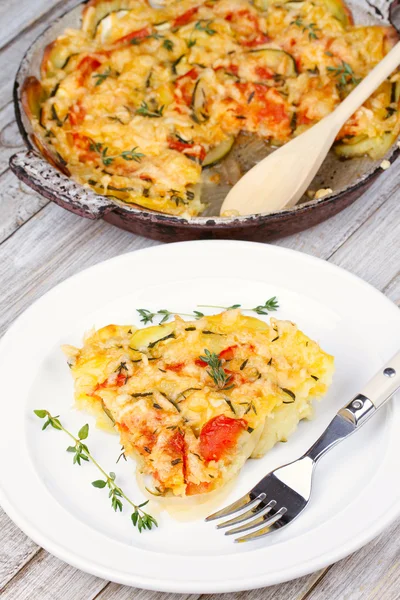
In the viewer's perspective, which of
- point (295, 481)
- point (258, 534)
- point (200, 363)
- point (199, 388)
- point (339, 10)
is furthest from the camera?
point (339, 10)

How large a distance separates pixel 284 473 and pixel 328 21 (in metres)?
2.71

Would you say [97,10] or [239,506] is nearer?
[239,506]

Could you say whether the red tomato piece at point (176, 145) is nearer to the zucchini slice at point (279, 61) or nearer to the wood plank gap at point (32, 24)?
the zucchini slice at point (279, 61)

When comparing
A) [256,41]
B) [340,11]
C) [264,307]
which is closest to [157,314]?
[264,307]

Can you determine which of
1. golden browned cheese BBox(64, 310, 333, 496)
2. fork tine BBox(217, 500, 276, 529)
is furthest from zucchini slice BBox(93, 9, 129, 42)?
fork tine BBox(217, 500, 276, 529)

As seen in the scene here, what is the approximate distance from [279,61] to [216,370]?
2133mm

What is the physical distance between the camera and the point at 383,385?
2752 mm

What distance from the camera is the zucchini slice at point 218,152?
409 cm

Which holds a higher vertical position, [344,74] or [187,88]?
Result: [344,74]

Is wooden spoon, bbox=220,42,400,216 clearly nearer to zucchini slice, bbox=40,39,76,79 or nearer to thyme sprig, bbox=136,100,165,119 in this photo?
thyme sprig, bbox=136,100,165,119

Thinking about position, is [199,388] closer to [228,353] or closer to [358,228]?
[228,353]

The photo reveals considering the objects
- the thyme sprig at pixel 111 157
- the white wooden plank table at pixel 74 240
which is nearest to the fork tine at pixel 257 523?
the white wooden plank table at pixel 74 240

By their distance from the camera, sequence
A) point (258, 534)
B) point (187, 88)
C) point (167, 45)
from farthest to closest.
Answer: point (167, 45)
point (187, 88)
point (258, 534)

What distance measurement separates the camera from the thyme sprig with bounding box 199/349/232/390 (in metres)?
2.77
